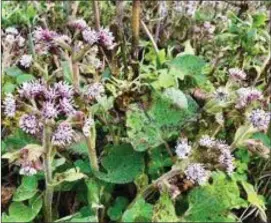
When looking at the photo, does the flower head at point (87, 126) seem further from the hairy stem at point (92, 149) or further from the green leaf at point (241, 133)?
the green leaf at point (241, 133)

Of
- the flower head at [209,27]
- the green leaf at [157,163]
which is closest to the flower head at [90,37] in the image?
the green leaf at [157,163]

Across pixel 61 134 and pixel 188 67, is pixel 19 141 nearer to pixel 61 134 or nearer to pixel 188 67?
pixel 61 134

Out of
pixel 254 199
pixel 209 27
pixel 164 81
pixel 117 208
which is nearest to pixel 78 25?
pixel 164 81

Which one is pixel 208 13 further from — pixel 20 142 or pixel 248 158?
pixel 20 142

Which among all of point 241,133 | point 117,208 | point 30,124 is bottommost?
point 117,208

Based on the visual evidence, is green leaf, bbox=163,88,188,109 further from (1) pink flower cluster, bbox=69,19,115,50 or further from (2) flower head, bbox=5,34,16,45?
(2) flower head, bbox=5,34,16,45

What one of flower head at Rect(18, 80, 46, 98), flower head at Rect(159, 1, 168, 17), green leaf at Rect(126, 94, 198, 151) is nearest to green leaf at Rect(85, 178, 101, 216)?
green leaf at Rect(126, 94, 198, 151)

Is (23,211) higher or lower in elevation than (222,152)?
lower
